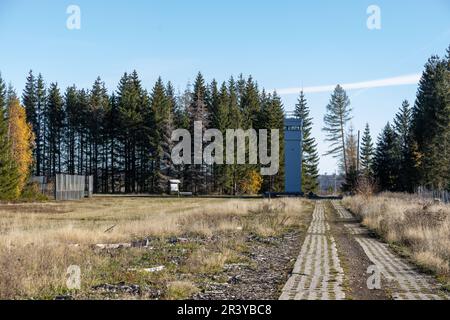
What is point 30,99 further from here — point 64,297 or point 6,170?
point 64,297

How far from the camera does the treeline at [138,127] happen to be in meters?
75.4

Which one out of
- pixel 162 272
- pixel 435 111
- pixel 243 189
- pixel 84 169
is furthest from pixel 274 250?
pixel 84 169

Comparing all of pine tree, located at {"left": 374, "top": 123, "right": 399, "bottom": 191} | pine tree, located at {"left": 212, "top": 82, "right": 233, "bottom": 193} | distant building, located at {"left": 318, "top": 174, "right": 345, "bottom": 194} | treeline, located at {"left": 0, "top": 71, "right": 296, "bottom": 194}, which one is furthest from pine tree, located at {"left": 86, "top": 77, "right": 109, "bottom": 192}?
pine tree, located at {"left": 374, "top": 123, "right": 399, "bottom": 191}

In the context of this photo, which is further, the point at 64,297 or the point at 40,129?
the point at 40,129

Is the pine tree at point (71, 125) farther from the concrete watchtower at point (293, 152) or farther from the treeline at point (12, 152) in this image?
the concrete watchtower at point (293, 152)

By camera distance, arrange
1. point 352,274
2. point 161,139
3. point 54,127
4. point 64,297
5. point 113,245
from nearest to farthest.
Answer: point 64,297 < point 352,274 < point 113,245 < point 161,139 < point 54,127

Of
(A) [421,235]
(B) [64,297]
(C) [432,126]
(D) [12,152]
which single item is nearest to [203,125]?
(D) [12,152]

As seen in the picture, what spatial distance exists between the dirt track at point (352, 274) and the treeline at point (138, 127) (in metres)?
55.8

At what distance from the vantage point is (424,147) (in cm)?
5812

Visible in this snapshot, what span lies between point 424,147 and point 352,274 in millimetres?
50385

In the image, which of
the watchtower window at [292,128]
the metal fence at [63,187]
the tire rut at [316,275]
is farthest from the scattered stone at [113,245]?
the watchtower window at [292,128]

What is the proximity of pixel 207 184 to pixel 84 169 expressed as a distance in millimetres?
24165

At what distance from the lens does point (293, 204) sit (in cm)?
4078

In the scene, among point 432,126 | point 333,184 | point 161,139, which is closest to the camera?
point 432,126
